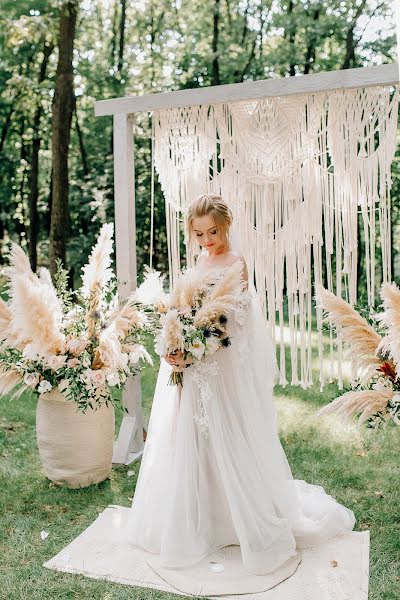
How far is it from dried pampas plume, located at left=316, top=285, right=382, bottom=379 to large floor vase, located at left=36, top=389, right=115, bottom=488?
1757 millimetres

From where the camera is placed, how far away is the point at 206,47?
40.6 ft

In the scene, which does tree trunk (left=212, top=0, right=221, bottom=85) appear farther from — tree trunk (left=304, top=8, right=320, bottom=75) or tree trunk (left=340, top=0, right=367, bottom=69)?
tree trunk (left=340, top=0, right=367, bottom=69)

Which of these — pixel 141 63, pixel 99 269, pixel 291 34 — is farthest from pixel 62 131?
pixel 141 63

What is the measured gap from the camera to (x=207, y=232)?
2822 mm

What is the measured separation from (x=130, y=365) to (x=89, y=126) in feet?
36.8

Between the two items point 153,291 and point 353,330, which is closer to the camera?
point 353,330

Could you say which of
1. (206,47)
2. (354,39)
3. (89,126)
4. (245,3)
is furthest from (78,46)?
(354,39)

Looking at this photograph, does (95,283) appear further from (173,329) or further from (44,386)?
(173,329)

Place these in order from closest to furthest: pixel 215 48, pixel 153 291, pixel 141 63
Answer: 1. pixel 153 291
2. pixel 215 48
3. pixel 141 63

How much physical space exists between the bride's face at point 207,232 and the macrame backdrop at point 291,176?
18.3 inches

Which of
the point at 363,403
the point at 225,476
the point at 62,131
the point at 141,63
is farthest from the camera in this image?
the point at 141,63

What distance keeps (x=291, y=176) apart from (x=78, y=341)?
61.3 inches

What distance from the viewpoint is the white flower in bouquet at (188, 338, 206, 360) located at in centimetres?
265

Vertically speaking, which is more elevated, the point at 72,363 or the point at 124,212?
the point at 124,212
